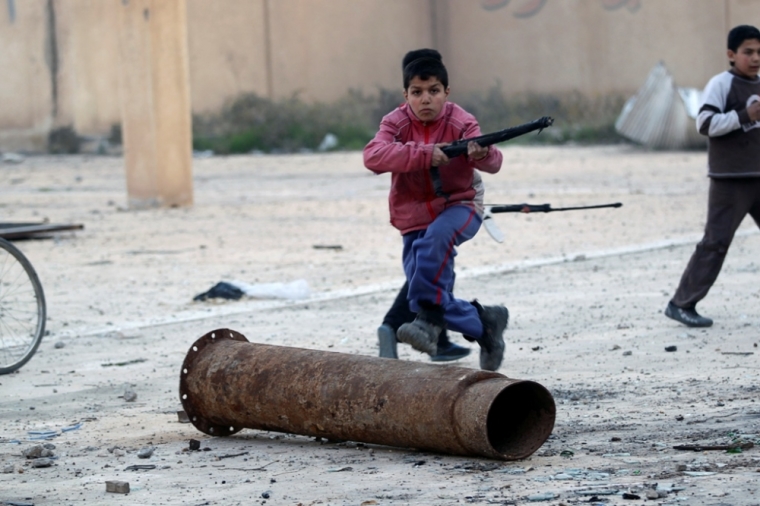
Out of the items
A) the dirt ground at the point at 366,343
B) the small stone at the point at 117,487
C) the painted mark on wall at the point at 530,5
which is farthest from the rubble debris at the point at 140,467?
the painted mark on wall at the point at 530,5

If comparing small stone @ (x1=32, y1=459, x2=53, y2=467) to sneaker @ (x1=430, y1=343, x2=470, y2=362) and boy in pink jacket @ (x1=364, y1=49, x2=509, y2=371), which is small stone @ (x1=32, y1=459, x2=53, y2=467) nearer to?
boy in pink jacket @ (x1=364, y1=49, x2=509, y2=371)

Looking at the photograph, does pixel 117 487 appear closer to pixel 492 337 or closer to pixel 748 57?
pixel 492 337

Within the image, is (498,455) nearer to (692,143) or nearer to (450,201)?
(450,201)

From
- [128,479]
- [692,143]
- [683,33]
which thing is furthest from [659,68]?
[128,479]

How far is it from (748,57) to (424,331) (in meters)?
2.62

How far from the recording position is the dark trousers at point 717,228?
6.36 metres

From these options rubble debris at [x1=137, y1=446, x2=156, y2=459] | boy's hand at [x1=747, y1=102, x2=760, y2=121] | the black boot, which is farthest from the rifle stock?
boy's hand at [x1=747, y1=102, x2=760, y2=121]

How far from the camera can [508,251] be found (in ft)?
35.4

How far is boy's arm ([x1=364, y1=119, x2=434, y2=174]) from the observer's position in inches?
190

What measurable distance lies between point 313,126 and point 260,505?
2412 cm

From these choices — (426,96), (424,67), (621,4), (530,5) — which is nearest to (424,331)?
(426,96)

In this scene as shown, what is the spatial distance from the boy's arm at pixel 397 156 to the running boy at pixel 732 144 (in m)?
2.13

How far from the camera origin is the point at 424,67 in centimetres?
497

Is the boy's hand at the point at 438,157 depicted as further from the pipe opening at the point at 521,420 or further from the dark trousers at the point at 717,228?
the dark trousers at the point at 717,228
